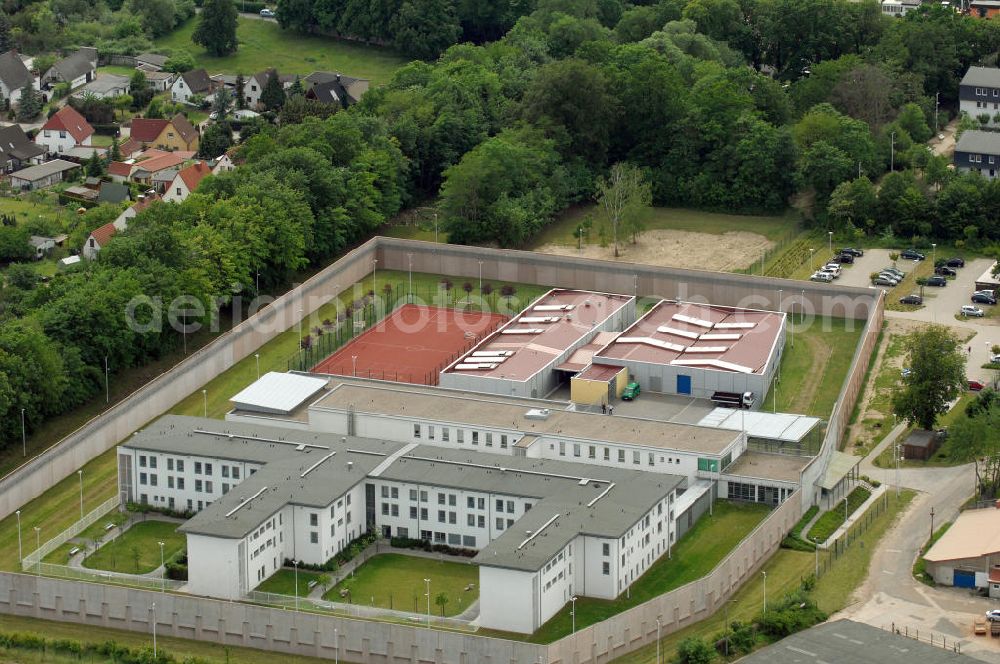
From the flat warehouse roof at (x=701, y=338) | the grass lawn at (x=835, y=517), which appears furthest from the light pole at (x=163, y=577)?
the flat warehouse roof at (x=701, y=338)

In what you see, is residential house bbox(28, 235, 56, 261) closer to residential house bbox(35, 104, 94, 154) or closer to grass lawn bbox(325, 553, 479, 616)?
residential house bbox(35, 104, 94, 154)

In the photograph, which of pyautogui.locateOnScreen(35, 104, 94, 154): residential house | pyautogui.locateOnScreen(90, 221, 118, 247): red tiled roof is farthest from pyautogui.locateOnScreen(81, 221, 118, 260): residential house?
pyautogui.locateOnScreen(35, 104, 94, 154): residential house

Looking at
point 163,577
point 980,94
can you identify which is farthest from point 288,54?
point 163,577

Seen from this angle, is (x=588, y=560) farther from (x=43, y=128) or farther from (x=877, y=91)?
(x=43, y=128)

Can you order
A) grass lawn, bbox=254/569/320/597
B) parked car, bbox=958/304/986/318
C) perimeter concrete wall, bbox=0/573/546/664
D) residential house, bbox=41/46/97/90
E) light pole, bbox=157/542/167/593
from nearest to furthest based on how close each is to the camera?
perimeter concrete wall, bbox=0/573/546/664, grass lawn, bbox=254/569/320/597, light pole, bbox=157/542/167/593, parked car, bbox=958/304/986/318, residential house, bbox=41/46/97/90

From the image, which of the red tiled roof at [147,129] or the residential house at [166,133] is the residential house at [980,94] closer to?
the residential house at [166,133]

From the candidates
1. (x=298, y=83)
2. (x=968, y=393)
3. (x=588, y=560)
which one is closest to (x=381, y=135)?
(x=298, y=83)

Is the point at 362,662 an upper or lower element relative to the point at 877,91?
lower
